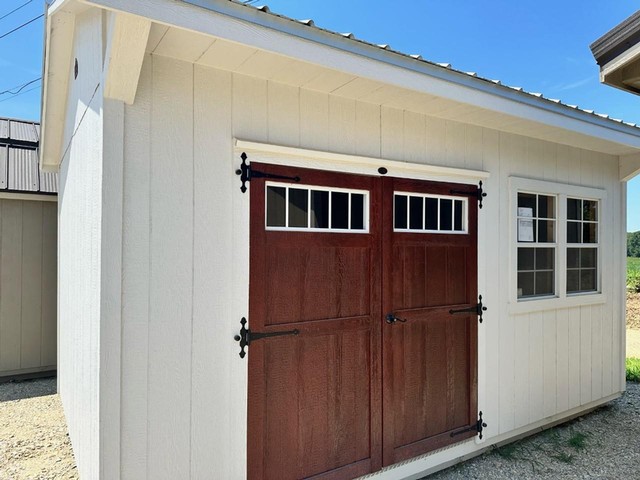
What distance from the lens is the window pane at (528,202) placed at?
11.9ft

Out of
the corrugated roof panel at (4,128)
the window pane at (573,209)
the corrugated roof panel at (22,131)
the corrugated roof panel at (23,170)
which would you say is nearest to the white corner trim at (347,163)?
the window pane at (573,209)

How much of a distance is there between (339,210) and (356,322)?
2.39 feet

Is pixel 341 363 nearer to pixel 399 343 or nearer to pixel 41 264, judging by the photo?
pixel 399 343

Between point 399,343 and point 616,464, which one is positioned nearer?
point 399,343

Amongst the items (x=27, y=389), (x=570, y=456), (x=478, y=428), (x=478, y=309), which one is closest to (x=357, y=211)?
(x=478, y=309)

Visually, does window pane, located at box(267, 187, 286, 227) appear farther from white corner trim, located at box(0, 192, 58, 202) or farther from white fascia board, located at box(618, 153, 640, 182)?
white corner trim, located at box(0, 192, 58, 202)

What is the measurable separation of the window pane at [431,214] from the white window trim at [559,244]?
2.72 ft

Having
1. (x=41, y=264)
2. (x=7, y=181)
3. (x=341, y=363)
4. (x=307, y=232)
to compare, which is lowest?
(x=341, y=363)

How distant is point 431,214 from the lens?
306cm

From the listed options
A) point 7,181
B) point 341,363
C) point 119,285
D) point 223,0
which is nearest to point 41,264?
point 7,181

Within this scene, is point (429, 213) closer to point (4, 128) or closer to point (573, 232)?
point (573, 232)

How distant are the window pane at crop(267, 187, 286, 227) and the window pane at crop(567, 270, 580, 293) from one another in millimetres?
3146

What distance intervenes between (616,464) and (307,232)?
3.03 metres

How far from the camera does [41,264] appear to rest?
534 cm
